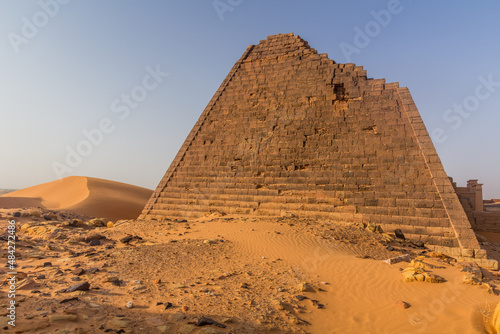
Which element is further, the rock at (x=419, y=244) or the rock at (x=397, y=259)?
the rock at (x=419, y=244)

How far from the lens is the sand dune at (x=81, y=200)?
556 inches

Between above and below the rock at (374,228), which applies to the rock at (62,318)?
below

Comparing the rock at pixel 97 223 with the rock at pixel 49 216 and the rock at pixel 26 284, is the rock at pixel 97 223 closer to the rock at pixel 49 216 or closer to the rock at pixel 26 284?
the rock at pixel 49 216

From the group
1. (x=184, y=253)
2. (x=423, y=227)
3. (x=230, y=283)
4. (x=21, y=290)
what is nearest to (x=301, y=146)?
(x=423, y=227)

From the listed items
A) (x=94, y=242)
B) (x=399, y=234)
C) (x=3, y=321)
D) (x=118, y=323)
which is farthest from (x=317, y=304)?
(x=94, y=242)

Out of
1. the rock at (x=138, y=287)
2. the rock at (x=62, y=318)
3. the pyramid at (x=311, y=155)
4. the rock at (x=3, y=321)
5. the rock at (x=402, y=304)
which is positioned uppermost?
the pyramid at (x=311, y=155)

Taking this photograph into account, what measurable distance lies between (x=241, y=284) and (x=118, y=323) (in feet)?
5.17

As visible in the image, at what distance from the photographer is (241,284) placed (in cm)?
369

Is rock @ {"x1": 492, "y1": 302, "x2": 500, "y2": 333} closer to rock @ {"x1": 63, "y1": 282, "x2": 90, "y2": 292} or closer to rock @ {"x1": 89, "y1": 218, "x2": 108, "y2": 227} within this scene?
rock @ {"x1": 63, "y1": 282, "x2": 90, "y2": 292}

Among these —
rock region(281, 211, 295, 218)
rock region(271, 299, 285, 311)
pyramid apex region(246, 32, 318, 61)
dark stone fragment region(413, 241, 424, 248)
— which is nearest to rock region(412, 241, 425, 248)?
dark stone fragment region(413, 241, 424, 248)

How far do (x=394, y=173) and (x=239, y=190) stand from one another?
429cm

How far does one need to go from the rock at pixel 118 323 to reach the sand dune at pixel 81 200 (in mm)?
12462

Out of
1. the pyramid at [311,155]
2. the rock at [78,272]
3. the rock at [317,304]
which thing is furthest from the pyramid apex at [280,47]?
the rock at [78,272]

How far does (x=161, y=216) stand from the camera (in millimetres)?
8992
